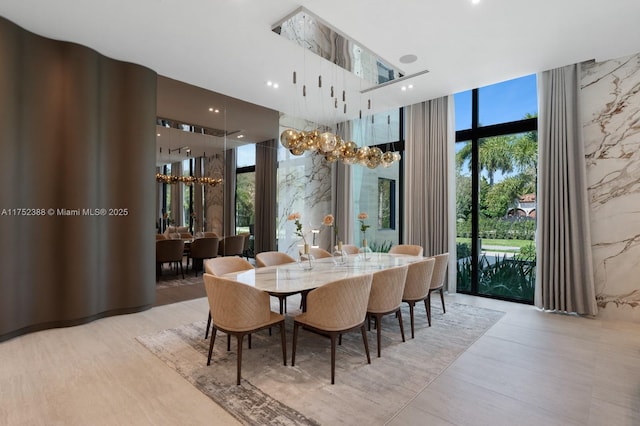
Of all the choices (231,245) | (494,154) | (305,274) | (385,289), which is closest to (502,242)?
(494,154)

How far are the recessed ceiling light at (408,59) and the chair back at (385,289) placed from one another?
272 cm

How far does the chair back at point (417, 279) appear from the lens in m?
3.59

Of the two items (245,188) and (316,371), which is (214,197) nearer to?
(245,188)

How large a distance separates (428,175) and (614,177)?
2429mm

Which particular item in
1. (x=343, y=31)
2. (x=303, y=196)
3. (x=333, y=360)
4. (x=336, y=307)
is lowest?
(x=333, y=360)

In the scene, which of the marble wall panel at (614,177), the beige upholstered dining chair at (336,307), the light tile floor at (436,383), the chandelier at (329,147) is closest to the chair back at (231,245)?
the light tile floor at (436,383)

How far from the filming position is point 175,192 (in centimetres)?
508

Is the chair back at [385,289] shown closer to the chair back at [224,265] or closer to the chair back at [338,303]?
the chair back at [338,303]

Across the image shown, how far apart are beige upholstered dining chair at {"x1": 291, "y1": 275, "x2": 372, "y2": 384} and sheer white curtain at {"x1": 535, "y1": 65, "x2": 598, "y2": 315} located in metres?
3.24

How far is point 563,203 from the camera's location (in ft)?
14.5

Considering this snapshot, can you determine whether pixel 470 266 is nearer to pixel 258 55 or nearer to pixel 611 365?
pixel 611 365

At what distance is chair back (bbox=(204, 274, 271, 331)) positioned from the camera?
2568mm

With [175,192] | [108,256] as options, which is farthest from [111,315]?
[175,192]

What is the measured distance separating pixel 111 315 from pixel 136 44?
335 cm
